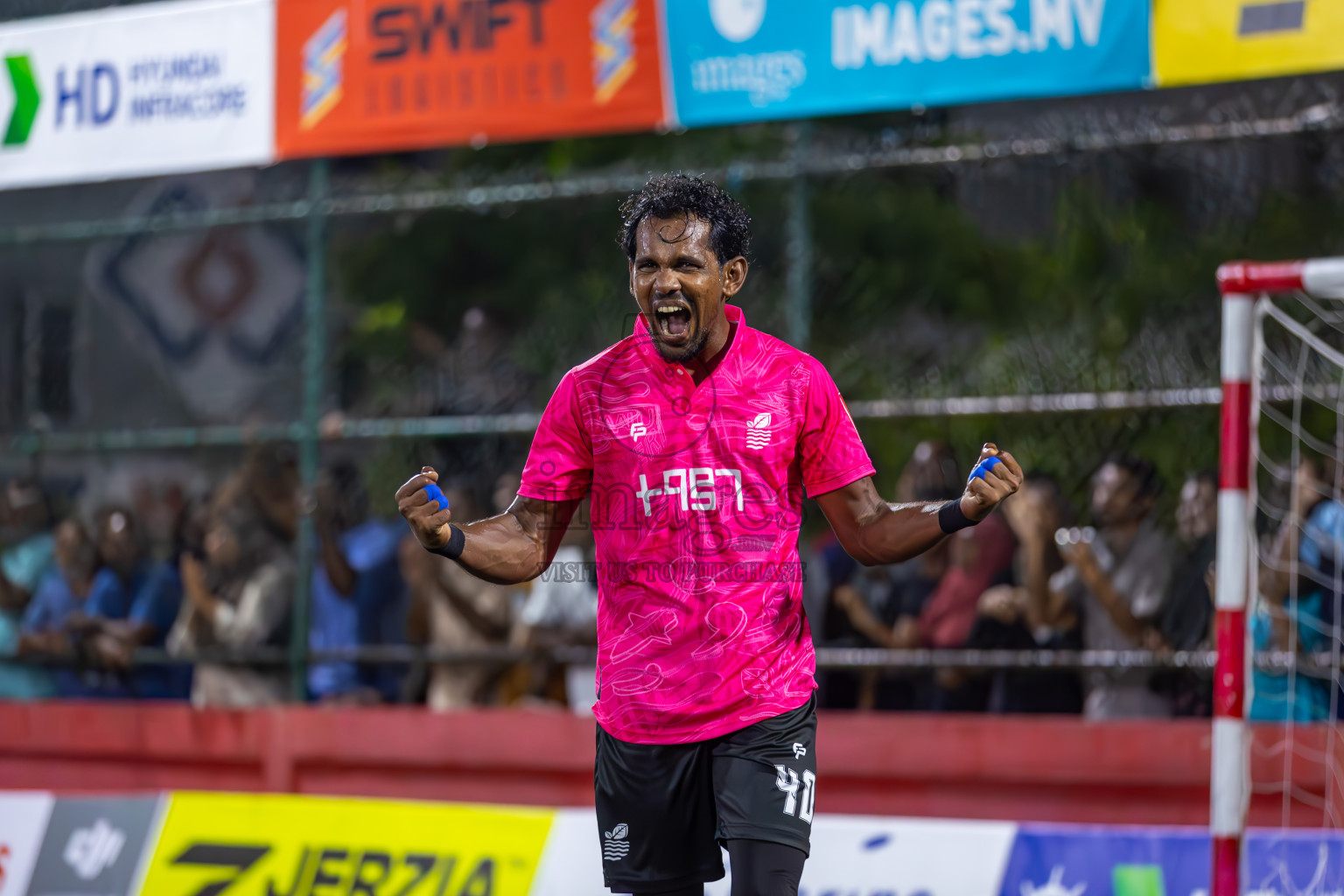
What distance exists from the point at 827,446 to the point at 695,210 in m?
0.64

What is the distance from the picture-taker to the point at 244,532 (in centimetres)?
827

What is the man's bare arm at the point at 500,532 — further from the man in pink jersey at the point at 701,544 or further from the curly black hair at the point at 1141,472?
the curly black hair at the point at 1141,472

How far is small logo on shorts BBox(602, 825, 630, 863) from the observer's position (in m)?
3.81

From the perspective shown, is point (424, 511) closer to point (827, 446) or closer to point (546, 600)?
point (827, 446)

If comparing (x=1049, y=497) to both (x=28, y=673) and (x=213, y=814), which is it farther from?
(x=28, y=673)

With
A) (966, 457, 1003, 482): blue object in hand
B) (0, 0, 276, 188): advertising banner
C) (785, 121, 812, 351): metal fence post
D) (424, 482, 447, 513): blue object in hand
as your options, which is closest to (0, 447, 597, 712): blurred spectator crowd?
(785, 121, 812, 351): metal fence post

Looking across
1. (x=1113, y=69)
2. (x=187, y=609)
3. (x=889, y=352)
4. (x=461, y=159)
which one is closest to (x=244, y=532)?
(x=187, y=609)

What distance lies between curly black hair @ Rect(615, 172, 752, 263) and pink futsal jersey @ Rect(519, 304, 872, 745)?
0.23m

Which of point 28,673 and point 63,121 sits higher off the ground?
point 63,121

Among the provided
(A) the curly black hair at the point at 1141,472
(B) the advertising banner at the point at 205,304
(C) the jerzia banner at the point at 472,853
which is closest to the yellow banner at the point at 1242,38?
(A) the curly black hair at the point at 1141,472

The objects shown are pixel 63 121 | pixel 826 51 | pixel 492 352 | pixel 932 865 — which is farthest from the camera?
pixel 63 121

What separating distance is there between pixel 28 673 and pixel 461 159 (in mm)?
3621

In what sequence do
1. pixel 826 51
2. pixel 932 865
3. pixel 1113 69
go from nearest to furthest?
1. pixel 932 865
2. pixel 1113 69
3. pixel 826 51

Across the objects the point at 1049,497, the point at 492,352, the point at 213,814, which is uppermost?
the point at 492,352
